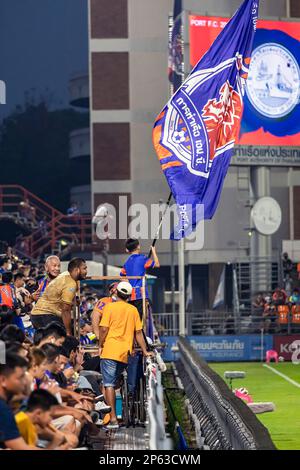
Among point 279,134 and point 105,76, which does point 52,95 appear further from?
point 279,134

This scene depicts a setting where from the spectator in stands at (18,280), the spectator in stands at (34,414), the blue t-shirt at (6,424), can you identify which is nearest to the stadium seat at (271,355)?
the spectator in stands at (18,280)

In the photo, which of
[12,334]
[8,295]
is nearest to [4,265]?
[8,295]

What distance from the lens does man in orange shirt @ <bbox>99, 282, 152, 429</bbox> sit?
1670 cm

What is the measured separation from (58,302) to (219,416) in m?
2.70

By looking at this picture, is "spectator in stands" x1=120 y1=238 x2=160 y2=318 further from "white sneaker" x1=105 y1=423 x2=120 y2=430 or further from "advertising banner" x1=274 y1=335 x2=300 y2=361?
"advertising banner" x1=274 y1=335 x2=300 y2=361

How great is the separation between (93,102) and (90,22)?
3892 mm

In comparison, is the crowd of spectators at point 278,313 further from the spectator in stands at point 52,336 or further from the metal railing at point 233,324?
the spectator in stands at point 52,336

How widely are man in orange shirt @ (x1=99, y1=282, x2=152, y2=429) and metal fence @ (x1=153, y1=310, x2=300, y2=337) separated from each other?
28.3m

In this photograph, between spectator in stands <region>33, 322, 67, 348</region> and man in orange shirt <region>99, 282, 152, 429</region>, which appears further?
man in orange shirt <region>99, 282, 152, 429</region>

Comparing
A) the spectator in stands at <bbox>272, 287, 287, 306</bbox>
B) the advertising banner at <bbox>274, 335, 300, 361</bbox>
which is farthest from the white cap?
the spectator in stands at <bbox>272, 287, 287, 306</bbox>

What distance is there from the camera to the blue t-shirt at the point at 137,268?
18.5 metres

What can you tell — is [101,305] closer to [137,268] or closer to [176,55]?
[137,268]

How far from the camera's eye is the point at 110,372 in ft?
55.2

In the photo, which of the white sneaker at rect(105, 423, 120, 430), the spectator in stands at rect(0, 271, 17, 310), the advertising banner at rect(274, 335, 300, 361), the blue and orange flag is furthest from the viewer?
the advertising banner at rect(274, 335, 300, 361)
